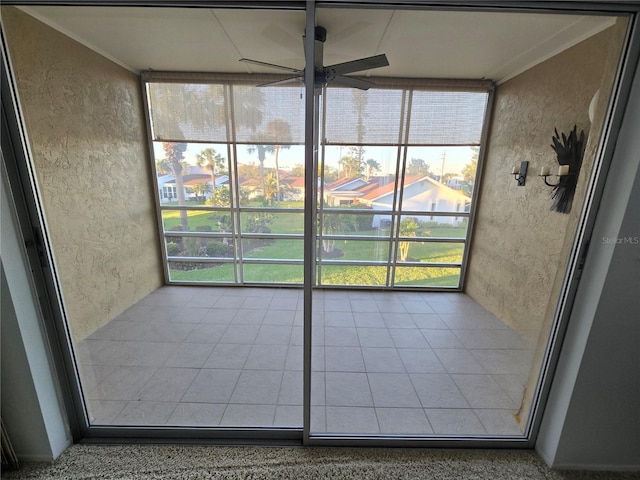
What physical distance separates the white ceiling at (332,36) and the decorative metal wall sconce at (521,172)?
98 centimetres

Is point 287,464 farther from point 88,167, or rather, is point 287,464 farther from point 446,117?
point 446,117

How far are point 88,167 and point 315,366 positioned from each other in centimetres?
283

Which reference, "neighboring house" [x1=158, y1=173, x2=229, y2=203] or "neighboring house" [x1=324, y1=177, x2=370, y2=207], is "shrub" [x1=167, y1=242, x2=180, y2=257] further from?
"neighboring house" [x1=324, y1=177, x2=370, y2=207]

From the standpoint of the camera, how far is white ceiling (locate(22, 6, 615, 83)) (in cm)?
188

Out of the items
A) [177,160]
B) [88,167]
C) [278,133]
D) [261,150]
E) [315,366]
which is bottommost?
[315,366]

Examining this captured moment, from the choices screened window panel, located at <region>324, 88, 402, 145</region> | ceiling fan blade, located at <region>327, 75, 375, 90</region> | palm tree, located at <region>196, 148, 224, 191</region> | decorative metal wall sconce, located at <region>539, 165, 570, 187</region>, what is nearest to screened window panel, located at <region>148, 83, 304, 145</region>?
palm tree, located at <region>196, 148, 224, 191</region>

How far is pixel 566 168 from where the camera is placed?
7.25 feet

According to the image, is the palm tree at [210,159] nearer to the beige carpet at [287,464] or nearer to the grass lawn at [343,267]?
the grass lawn at [343,267]

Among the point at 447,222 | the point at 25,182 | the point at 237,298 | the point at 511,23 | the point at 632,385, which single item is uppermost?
the point at 511,23

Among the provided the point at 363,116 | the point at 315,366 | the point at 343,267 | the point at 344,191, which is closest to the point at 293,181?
the point at 344,191

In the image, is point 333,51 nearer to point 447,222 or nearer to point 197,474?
point 447,222

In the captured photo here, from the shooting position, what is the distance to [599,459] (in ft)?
4.70

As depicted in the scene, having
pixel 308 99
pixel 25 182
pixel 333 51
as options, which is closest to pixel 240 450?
pixel 25 182

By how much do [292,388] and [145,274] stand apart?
261 cm
